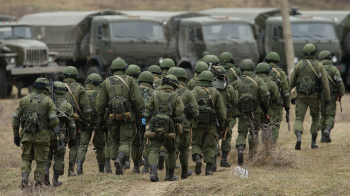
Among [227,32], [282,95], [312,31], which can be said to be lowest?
[282,95]

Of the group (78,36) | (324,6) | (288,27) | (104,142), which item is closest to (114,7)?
(324,6)

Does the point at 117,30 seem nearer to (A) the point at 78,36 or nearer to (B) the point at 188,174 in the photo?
(A) the point at 78,36

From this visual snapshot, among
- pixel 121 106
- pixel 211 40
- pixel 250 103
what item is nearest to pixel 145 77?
pixel 121 106

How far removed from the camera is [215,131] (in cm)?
813

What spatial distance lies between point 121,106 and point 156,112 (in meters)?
0.62

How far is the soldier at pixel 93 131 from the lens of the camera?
845 centimetres

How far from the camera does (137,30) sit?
56.5 feet

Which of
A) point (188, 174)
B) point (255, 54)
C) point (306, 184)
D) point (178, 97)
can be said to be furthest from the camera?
point (255, 54)

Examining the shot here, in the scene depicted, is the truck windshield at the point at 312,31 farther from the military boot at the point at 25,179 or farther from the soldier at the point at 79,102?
the military boot at the point at 25,179

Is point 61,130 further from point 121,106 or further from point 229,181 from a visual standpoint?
point 229,181

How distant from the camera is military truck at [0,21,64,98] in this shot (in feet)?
54.5

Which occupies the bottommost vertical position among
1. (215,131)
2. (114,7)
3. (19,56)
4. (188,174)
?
(188,174)

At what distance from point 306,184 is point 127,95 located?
274 cm

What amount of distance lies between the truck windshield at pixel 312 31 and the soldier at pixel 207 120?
10862 mm
